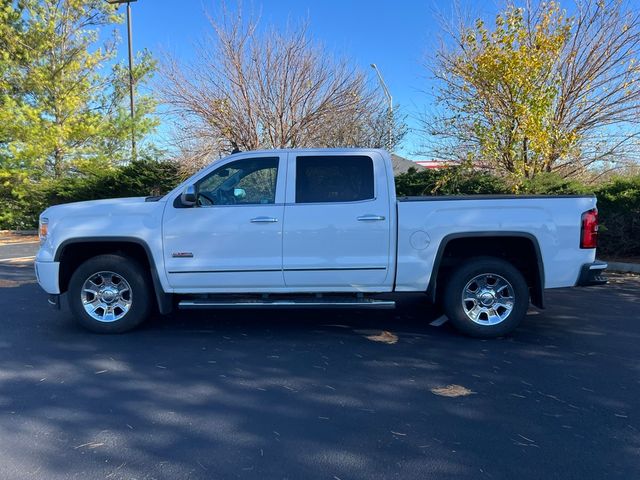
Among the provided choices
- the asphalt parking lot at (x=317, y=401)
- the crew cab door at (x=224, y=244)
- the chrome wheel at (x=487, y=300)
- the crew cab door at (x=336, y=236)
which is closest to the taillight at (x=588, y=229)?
the chrome wheel at (x=487, y=300)

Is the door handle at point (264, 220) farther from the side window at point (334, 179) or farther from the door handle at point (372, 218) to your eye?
the door handle at point (372, 218)

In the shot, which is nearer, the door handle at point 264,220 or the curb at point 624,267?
the door handle at point 264,220

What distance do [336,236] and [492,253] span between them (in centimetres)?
177

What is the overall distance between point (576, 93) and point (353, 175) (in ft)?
28.2

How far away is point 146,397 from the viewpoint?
12.3ft

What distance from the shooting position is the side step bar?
16.5 feet

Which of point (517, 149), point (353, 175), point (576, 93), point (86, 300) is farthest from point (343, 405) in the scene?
point (576, 93)

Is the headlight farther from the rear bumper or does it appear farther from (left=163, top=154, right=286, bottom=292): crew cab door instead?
the rear bumper

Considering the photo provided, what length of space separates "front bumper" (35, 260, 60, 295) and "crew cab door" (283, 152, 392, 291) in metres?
2.39

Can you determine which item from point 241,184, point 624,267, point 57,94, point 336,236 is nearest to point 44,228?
point 241,184

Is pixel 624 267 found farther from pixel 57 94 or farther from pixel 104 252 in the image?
pixel 57 94

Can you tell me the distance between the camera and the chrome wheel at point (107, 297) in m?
5.27

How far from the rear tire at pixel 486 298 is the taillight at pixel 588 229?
694 millimetres

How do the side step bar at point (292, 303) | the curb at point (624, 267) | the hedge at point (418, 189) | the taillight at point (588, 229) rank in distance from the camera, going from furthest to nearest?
the hedge at point (418, 189)
the curb at point (624, 267)
the side step bar at point (292, 303)
the taillight at point (588, 229)
